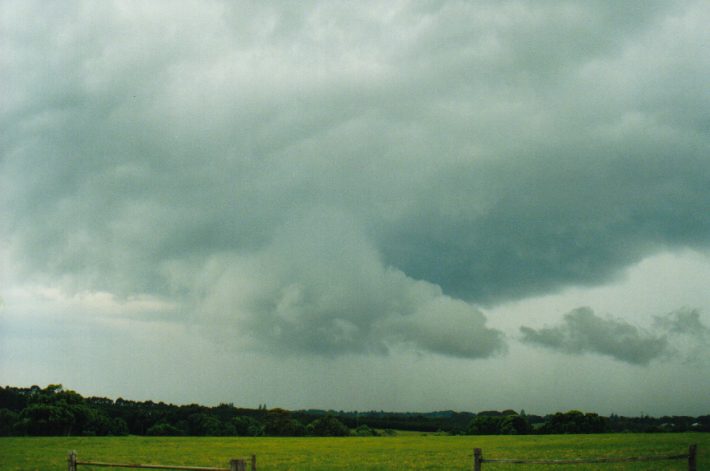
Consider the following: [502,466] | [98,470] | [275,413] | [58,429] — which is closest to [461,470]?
[502,466]

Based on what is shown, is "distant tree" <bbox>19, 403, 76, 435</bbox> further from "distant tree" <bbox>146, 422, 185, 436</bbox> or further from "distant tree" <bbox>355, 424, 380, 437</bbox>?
"distant tree" <bbox>355, 424, 380, 437</bbox>

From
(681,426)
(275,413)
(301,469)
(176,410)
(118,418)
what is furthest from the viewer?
(275,413)

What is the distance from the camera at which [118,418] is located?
398ft

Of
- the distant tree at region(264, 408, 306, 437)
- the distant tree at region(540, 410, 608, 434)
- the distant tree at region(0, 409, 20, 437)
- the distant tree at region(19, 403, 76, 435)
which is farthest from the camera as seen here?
the distant tree at region(264, 408, 306, 437)

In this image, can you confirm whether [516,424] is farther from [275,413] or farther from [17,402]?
[17,402]

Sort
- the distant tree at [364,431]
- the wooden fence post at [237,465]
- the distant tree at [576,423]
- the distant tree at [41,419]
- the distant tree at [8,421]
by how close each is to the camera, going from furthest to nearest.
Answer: the distant tree at [364,431]
the distant tree at [576,423]
the distant tree at [8,421]
the distant tree at [41,419]
the wooden fence post at [237,465]

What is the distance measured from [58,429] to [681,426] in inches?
4183

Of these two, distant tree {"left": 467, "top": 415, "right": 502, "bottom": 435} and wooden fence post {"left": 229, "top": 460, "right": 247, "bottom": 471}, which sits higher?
wooden fence post {"left": 229, "top": 460, "right": 247, "bottom": 471}

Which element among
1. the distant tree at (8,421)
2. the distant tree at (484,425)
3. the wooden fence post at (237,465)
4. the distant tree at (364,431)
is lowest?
the distant tree at (364,431)

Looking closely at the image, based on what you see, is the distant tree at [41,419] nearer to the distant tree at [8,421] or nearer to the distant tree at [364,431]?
the distant tree at [8,421]

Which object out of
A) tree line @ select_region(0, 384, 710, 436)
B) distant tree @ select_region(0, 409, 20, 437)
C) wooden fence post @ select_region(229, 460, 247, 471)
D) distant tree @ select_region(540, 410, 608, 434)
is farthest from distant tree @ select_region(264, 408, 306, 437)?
wooden fence post @ select_region(229, 460, 247, 471)

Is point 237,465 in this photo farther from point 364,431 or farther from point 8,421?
point 364,431

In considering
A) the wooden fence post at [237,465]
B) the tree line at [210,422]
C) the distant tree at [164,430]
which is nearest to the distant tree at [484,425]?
the tree line at [210,422]

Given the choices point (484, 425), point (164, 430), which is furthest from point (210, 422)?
point (484, 425)
